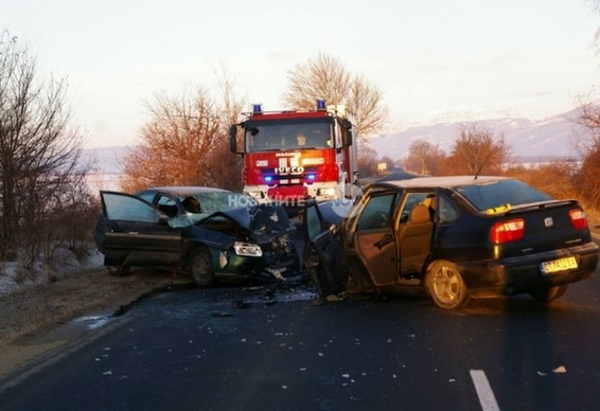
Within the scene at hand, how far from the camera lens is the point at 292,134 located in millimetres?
17469

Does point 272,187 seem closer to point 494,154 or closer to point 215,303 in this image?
point 215,303

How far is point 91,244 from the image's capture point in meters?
16.1

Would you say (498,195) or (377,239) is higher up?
(498,195)

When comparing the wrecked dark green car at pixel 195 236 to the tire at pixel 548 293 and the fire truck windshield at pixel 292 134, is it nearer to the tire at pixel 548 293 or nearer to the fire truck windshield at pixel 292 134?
the tire at pixel 548 293

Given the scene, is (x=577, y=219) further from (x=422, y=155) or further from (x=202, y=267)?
(x=422, y=155)

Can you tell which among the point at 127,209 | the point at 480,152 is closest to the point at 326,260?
the point at 127,209

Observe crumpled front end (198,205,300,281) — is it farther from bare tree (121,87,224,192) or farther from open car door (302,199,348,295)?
bare tree (121,87,224,192)

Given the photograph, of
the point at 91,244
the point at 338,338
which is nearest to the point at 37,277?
the point at 91,244

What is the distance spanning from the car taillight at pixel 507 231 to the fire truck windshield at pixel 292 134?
10116 millimetres

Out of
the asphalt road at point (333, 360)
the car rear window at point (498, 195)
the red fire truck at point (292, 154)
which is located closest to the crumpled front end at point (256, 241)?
the asphalt road at point (333, 360)

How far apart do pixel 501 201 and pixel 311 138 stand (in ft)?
32.0

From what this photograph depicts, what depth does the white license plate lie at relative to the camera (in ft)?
24.8

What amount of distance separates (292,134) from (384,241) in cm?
918

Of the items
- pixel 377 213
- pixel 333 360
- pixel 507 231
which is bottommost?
pixel 333 360
